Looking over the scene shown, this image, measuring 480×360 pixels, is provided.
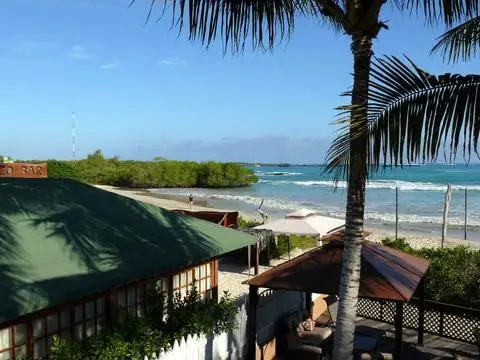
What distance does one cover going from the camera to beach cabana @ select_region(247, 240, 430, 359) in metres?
6.66

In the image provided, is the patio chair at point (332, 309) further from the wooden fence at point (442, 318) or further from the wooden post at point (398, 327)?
the wooden post at point (398, 327)

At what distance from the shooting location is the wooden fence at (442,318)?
376 inches

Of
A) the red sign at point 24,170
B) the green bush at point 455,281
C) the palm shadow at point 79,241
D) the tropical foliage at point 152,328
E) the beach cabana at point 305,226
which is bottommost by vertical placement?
the green bush at point 455,281

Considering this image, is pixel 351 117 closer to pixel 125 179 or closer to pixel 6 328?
pixel 6 328

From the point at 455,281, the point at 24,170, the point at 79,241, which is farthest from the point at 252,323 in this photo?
the point at 24,170

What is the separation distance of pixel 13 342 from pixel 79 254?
122cm

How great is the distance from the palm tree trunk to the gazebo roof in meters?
1.14

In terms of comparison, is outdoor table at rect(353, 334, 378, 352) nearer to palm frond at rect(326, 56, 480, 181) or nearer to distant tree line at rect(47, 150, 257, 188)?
palm frond at rect(326, 56, 480, 181)

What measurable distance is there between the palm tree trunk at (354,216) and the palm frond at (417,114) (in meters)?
0.32

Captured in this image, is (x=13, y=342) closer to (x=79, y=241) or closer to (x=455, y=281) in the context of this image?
(x=79, y=241)

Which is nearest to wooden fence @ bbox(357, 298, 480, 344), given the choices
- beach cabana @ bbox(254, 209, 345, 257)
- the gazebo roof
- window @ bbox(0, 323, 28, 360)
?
the gazebo roof

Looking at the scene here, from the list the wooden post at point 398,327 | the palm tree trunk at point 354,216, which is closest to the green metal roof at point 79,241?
the palm tree trunk at point 354,216

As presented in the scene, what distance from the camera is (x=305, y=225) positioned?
15180mm

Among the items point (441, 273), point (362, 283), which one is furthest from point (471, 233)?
point (362, 283)
